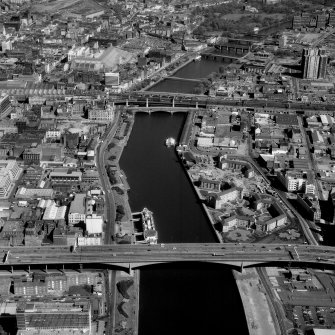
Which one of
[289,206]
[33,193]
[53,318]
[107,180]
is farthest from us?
[107,180]

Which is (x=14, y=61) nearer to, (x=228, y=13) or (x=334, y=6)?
(x=228, y=13)

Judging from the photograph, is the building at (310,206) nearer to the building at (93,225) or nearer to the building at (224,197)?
the building at (224,197)

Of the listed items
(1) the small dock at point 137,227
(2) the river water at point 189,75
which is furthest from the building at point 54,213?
(2) the river water at point 189,75

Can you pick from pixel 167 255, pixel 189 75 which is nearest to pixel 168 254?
pixel 167 255

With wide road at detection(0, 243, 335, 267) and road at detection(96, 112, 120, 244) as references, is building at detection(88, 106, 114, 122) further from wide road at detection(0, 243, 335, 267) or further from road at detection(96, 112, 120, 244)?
wide road at detection(0, 243, 335, 267)

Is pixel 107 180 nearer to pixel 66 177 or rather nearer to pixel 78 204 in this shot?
pixel 66 177

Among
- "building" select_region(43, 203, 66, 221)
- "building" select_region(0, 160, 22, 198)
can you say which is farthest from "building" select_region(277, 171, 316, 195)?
"building" select_region(0, 160, 22, 198)
